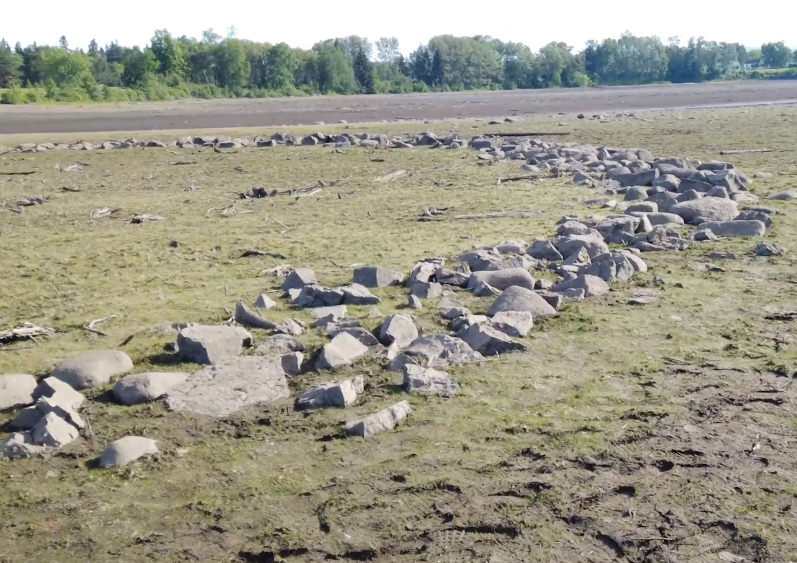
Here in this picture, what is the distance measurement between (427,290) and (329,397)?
2.13 meters

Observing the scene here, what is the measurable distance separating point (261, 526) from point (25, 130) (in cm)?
2846

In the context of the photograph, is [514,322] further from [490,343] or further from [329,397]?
[329,397]

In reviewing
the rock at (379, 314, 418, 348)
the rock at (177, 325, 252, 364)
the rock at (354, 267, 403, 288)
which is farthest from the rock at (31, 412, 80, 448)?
the rock at (354, 267, 403, 288)

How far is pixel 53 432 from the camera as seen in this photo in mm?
4133

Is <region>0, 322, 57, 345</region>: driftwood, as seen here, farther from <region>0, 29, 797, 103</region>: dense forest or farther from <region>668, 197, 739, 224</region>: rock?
<region>0, 29, 797, 103</region>: dense forest

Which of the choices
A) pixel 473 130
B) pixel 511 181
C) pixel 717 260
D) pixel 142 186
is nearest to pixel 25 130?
pixel 473 130

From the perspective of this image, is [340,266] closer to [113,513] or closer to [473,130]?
[113,513]

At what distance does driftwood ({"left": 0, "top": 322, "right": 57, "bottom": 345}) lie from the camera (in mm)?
5676

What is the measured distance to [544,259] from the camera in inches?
300

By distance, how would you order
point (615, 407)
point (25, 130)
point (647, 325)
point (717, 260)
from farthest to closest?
point (25, 130) < point (717, 260) < point (647, 325) < point (615, 407)

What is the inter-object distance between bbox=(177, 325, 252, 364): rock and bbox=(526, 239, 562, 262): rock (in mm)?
3300

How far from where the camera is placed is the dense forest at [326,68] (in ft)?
207

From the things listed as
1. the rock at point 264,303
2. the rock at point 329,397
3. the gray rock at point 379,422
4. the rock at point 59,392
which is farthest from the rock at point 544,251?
the rock at point 59,392

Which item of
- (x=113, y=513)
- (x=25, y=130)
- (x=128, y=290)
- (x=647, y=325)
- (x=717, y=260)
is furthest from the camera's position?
(x=25, y=130)
